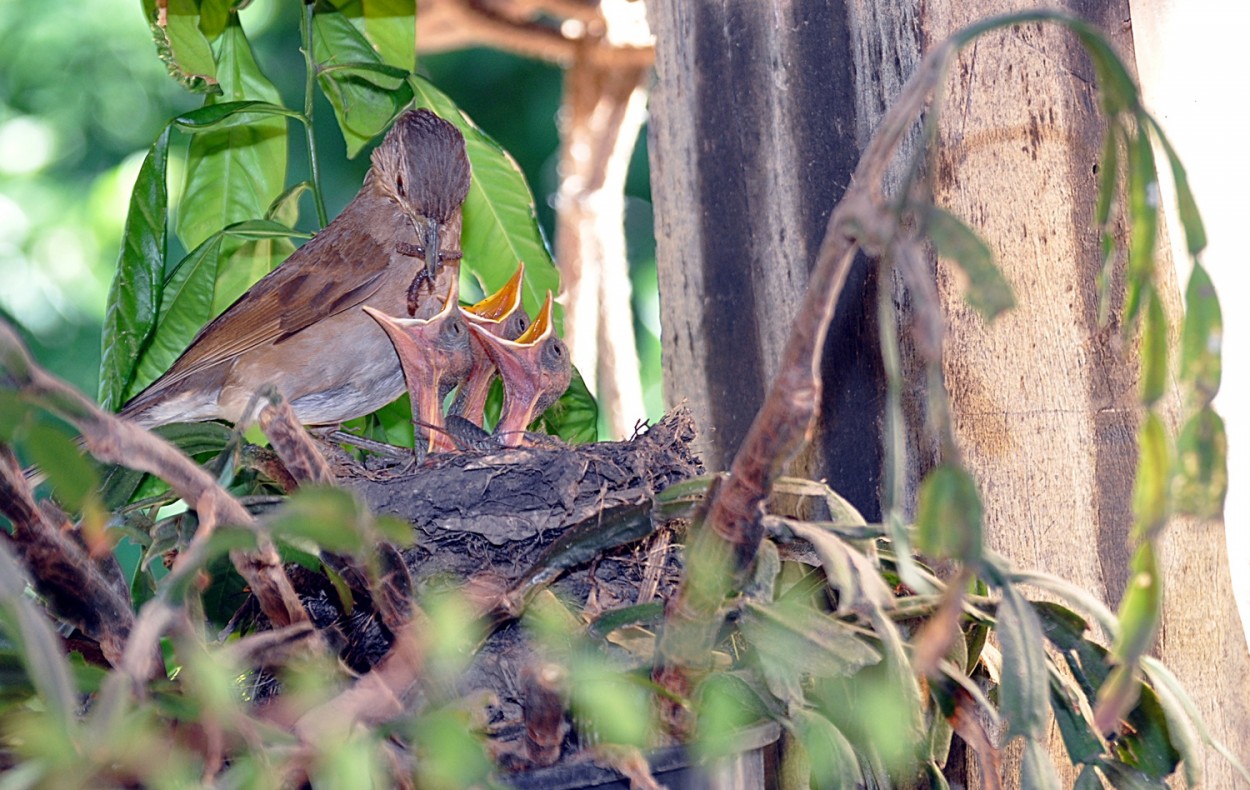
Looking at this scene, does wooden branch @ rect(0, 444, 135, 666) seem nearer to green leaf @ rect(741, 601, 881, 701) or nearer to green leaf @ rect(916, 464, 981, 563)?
green leaf @ rect(741, 601, 881, 701)

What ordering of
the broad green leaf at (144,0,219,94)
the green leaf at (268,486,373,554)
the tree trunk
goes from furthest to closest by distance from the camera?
1. the broad green leaf at (144,0,219,94)
2. the tree trunk
3. the green leaf at (268,486,373,554)

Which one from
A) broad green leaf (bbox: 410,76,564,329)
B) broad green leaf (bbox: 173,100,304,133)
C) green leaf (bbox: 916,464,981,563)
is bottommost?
green leaf (bbox: 916,464,981,563)

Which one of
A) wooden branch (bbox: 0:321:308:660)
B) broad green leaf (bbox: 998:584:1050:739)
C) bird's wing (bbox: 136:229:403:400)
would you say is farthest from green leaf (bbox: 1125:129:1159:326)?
bird's wing (bbox: 136:229:403:400)

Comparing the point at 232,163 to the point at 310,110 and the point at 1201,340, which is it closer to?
the point at 310,110

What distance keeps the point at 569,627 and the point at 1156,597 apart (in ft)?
1.58

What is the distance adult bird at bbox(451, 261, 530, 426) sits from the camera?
6.57ft

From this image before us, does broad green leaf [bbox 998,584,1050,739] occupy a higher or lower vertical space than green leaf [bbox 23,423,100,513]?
lower

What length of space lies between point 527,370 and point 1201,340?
1367 millimetres

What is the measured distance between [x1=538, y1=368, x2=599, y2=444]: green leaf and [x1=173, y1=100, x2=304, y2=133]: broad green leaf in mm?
632

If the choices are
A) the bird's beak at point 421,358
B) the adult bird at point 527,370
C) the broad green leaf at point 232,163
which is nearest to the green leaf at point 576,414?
the adult bird at point 527,370

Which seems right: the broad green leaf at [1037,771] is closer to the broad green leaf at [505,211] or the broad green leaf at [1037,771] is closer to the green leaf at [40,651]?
the green leaf at [40,651]

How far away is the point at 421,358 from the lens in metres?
1.94

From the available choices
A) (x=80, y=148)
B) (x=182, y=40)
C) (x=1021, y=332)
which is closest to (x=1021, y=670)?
(x=1021, y=332)

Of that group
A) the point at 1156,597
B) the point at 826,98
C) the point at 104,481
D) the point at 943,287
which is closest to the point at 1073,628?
the point at 1156,597
